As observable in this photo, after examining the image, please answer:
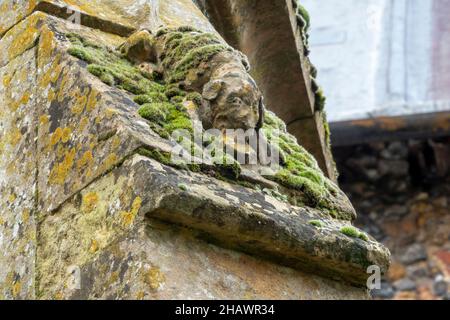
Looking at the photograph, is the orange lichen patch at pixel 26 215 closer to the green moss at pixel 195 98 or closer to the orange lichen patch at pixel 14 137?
the orange lichen patch at pixel 14 137

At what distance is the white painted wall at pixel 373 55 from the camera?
29.5 ft

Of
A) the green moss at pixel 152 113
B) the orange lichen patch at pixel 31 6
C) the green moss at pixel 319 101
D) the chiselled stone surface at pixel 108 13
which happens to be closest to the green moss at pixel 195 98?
the green moss at pixel 152 113

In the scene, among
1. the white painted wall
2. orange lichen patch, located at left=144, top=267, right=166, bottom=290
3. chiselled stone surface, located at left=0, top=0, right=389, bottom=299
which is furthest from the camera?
the white painted wall

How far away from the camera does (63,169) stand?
2.64 metres

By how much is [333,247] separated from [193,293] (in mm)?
424

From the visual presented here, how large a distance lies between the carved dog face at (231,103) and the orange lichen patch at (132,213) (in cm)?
43

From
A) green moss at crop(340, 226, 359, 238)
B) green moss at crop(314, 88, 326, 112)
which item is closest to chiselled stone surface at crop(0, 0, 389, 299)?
green moss at crop(340, 226, 359, 238)

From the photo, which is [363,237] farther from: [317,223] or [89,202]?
[89,202]

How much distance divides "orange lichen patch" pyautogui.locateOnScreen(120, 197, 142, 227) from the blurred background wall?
21.5 ft

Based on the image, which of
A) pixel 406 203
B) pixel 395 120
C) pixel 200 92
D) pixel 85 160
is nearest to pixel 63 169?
pixel 85 160

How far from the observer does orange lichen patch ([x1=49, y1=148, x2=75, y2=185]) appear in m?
2.63

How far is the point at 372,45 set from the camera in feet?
30.9

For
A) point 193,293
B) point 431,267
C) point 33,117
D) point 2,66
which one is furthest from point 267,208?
point 431,267

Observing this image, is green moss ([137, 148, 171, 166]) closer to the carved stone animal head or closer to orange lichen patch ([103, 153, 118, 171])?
orange lichen patch ([103, 153, 118, 171])
